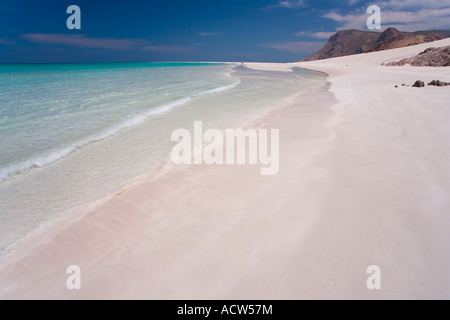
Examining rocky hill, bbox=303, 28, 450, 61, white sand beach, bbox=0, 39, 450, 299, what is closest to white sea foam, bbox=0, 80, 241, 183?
white sand beach, bbox=0, 39, 450, 299

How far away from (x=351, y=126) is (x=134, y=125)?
6.39m

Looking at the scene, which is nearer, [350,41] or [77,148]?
[77,148]

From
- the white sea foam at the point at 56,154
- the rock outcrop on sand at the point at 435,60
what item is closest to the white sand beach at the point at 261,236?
the white sea foam at the point at 56,154

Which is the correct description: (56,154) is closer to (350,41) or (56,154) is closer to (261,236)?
(261,236)

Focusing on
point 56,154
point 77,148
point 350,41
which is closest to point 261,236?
point 56,154

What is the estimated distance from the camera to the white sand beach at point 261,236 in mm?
2182

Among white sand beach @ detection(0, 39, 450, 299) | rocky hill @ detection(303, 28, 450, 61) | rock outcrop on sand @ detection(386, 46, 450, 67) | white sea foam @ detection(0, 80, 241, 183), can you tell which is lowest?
white sand beach @ detection(0, 39, 450, 299)

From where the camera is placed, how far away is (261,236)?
272 cm

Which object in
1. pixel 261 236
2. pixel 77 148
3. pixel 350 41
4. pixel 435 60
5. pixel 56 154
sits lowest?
pixel 261 236

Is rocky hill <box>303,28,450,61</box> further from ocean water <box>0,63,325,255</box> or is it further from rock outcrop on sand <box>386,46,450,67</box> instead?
ocean water <box>0,63,325,255</box>

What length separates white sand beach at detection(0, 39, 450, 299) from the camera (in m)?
2.18

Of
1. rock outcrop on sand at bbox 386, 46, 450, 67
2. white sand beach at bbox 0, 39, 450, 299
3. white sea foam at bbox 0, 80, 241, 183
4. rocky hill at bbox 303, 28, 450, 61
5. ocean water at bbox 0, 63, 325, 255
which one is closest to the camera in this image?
white sand beach at bbox 0, 39, 450, 299

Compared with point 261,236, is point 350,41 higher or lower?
higher

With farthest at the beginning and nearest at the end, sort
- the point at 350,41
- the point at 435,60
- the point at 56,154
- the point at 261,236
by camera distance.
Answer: the point at 350,41
the point at 435,60
the point at 56,154
the point at 261,236
